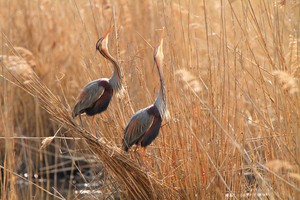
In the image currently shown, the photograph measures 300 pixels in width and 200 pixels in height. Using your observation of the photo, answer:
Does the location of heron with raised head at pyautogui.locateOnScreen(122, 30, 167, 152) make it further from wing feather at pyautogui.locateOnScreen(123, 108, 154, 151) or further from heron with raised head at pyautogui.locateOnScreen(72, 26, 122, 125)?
heron with raised head at pyautogui.locateOnScreen(72, 26, 122, 125)

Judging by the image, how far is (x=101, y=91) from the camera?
12.3ft

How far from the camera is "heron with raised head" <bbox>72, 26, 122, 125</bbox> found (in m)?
3.73

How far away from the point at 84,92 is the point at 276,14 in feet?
3.15

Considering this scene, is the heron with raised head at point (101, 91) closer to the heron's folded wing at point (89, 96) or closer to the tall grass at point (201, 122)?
the heron's folded wing at point (89, 96)

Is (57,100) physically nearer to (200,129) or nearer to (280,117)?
(200,129)

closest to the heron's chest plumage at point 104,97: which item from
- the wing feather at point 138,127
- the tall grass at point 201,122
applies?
the tall grass at point 201,122

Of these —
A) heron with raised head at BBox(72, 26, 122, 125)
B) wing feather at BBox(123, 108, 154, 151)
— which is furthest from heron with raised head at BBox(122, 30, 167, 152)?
heron with raised head at BBox(72, 26, 122, 125)

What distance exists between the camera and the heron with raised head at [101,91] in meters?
3.73

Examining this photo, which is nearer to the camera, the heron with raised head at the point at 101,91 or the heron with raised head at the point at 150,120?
the heron with raised head at the point at 150,120

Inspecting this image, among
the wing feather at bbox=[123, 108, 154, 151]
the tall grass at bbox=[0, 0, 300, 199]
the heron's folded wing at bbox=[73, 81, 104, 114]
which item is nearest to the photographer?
the tall grass at bbox=[0, 0, 300, 199]

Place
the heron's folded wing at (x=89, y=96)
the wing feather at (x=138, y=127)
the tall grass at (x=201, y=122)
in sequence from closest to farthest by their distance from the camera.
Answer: the tall grass at (x=201, y=122)
the wing feather at (x=138, y=127)
the heron's folded wing at (x=89, y=96)

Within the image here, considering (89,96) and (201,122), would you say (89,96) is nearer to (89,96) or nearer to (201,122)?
(89,96)

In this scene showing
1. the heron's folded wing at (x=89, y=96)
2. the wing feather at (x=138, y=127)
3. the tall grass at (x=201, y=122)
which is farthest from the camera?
the heron's folded wing at (x=89, y=96)

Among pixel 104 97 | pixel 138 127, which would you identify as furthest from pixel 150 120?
pixel 104 97
